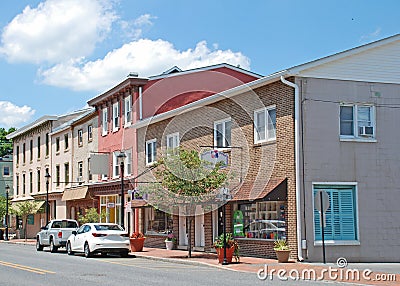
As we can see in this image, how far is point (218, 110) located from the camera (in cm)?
2806

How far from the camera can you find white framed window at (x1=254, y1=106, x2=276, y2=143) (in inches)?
966

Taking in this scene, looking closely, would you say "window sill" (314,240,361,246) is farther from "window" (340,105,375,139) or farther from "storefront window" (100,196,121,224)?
"storefront window" (100,196,121,224)

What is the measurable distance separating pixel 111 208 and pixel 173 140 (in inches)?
380

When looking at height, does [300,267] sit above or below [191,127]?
below

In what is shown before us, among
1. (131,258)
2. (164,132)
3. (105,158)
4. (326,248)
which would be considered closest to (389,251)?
(326,248)

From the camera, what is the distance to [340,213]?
929 inches

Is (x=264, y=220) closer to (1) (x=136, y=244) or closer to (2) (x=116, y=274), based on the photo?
(2) (x=116, y=274)

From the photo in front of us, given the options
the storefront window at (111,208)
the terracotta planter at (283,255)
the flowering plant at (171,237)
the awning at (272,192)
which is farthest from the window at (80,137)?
the terracotta planter at (283,255)

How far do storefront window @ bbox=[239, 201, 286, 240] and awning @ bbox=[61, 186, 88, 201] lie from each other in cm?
1887


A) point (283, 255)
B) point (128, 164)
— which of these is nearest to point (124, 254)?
point (283, 255)

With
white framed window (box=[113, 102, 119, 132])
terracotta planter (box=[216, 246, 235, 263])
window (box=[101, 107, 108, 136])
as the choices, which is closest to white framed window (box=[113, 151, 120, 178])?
white framed window (box=[113, 102, 119, 132])

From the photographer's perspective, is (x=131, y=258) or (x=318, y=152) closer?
(x=318, y=152)

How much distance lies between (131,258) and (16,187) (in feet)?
120

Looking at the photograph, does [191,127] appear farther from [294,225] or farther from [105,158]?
[105,158]
